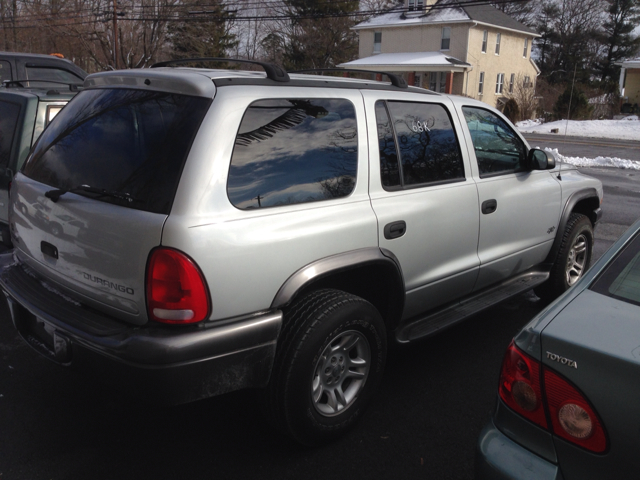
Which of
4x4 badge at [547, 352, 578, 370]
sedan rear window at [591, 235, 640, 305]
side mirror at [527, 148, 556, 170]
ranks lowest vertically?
4x4 badge at [547, 352, 578, 370]

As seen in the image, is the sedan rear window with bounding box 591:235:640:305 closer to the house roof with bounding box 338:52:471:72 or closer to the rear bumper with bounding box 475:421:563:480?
the rear bumper with bounding box 475:421:563:480

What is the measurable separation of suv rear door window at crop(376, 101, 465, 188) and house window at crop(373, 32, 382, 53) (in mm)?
39665

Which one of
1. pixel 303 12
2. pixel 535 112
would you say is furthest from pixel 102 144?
pixel 303 12

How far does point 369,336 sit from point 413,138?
1281 mm

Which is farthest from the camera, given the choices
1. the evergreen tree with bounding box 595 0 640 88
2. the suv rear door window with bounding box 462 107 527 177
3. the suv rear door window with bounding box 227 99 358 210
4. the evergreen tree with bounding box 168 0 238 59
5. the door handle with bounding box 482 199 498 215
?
the evergreen tree with bounding box 595 0 640 88

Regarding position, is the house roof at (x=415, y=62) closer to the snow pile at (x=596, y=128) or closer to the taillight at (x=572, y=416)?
the snow pile at (x=596, y=128)

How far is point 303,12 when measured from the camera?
49.5m

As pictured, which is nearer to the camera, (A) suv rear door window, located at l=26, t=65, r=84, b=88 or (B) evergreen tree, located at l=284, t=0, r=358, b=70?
(A) suv rear door window, located at l=26, t=65, r=84, b=88

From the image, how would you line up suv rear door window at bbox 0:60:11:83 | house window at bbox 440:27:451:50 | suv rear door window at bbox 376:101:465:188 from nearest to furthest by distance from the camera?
suv rear door window at bbox 376:101:465:188 → suv rear door window at bbox 0:60:11:83 → house window at bbox 440:27:451:50

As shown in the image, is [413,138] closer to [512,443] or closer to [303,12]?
[512,443]

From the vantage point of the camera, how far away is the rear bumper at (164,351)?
2423 millimetres

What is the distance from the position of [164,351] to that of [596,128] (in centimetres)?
2984

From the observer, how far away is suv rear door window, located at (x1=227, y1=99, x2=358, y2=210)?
8.77 ft

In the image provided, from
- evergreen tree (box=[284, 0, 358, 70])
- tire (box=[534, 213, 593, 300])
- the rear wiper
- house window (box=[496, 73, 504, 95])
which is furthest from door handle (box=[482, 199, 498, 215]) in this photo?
evergreen tree (box=[284, 0, 358, 70])
